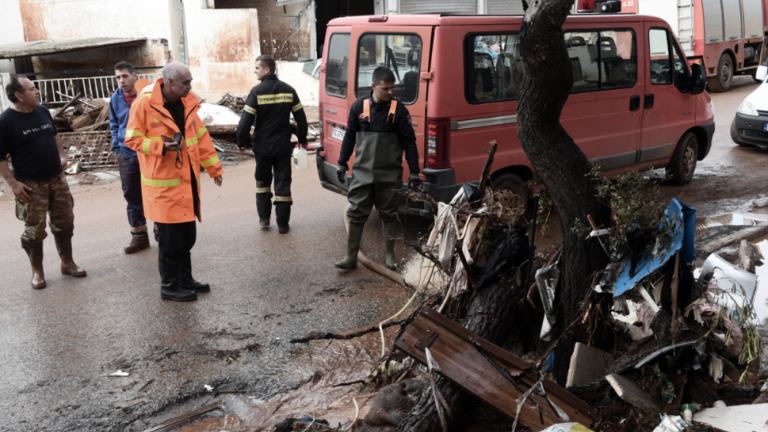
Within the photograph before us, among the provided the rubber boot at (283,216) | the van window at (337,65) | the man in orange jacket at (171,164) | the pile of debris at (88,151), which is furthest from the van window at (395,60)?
the pile of debris at (88,151)

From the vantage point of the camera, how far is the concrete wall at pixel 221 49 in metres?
15.0

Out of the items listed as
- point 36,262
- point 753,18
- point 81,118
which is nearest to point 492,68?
point 36,262

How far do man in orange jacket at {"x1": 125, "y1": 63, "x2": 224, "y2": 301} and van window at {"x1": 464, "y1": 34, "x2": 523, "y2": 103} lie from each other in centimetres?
251

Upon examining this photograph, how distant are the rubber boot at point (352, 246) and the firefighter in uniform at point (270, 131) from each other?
137 centimetres

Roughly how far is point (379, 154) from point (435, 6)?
14.8 metres

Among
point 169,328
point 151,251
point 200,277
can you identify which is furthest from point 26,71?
point 169,328

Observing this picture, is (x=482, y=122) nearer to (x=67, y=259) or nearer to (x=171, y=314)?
(x=171, y=314)

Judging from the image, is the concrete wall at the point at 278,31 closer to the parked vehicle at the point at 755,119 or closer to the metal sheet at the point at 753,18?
the parked vehicle at the point at 755,119

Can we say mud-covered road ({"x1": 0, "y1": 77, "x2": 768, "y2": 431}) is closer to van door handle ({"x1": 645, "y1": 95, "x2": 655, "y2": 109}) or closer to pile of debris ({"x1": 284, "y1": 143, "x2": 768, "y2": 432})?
pile of debris ({"x1": 284, "y1": 143, "x2": 768, "y2": 432})

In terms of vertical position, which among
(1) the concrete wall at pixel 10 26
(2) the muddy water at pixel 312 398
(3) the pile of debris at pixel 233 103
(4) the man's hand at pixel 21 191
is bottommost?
(2) the muddy water at pixel 312 398

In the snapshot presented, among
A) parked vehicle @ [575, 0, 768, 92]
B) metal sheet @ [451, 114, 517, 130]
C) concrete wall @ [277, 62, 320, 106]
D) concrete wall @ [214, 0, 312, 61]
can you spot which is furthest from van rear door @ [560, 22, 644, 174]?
concrete wall @ [214, 0, 312, 61]

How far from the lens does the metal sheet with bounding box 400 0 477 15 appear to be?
18591 millimetres

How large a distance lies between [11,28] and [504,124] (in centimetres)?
1325

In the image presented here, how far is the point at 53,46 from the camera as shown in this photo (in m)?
13.5
